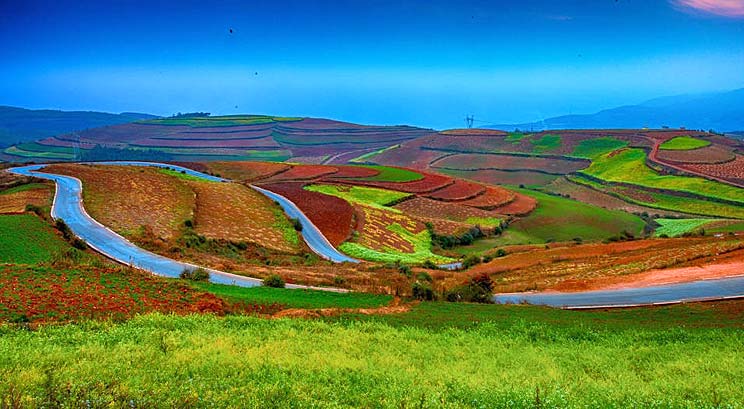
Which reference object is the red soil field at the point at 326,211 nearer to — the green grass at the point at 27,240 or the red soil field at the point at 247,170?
the red soil field at the point at 247,170

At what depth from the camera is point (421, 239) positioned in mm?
77438

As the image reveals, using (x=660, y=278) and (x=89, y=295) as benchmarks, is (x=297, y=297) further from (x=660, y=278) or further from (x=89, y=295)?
(x=660, y=278)

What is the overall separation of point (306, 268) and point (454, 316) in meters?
21.4

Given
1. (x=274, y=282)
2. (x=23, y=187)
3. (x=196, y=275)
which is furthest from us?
(x=23, y=187)

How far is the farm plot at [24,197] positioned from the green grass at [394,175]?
6746 centimetres

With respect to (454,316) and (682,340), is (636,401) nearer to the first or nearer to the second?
(682,340)

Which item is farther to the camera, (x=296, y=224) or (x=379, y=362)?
(x=296, y=224)

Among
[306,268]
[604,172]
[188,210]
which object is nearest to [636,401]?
[306,268]

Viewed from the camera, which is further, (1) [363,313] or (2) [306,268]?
(2) [306,268]

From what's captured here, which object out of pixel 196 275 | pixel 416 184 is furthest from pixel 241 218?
pixel 416 184

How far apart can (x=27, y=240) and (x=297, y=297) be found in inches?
878

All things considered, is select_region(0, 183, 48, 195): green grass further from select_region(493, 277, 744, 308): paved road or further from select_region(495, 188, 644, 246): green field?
select_region(495, 188, 644, 246): green field

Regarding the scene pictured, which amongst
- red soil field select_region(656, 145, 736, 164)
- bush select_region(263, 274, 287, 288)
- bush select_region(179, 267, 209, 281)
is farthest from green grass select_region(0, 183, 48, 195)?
red soil field select_region(656, 145, 736, 164)

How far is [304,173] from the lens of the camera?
422 feet
